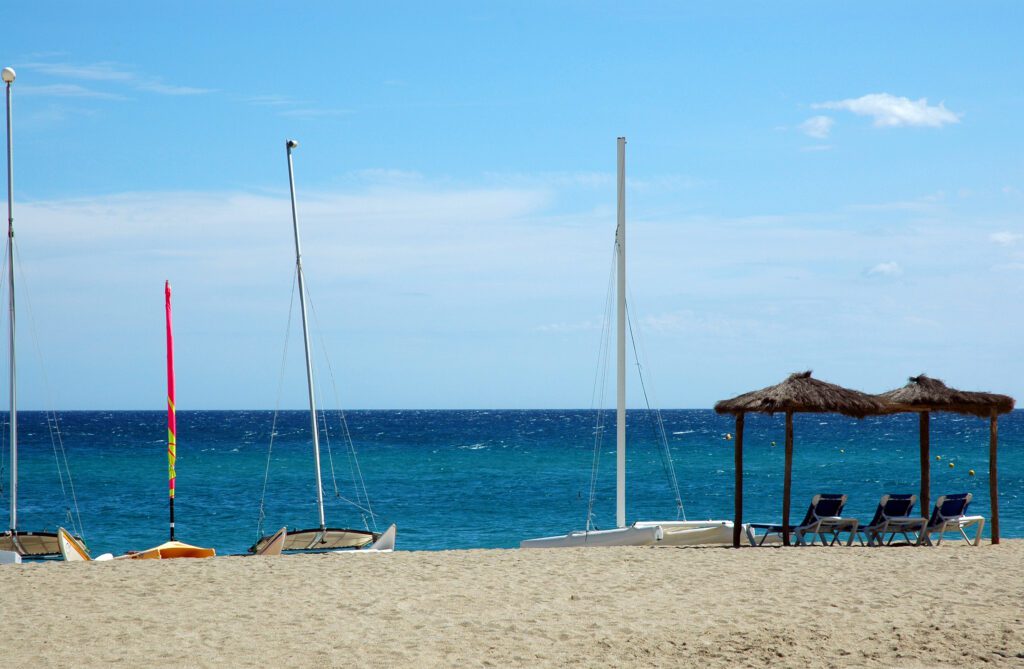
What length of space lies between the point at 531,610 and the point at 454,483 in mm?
31015

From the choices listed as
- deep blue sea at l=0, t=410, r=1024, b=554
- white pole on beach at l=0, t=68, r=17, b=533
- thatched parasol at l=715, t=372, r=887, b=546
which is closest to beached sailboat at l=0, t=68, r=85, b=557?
white pole on beach at l=0, t=68, r=17, b=533

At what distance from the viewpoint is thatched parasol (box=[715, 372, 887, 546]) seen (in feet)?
47.8

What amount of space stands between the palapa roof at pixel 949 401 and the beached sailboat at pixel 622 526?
9.57 feet

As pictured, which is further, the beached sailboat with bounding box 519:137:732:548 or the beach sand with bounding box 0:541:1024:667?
the beached sailboat with bounding box 519:137:732:548

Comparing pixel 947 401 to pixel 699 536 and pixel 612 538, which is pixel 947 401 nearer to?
pixel 699 536

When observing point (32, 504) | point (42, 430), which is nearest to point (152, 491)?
point (32, 504)

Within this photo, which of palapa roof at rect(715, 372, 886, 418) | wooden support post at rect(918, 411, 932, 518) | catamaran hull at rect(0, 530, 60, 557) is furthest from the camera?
catamaran hull at rect(0, 530, 60, 557)

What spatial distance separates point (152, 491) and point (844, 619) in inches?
1296

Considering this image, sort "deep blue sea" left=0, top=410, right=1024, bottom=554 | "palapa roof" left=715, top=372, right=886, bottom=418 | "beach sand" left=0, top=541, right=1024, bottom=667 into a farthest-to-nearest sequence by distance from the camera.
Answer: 1. "deep blue sea" left=0, top=410, right=1024, bottom=554
2. "palapa roof" left=715, top=372, right=886, bottom=418
3. "beach sand" left=0, top=541, right=1024, bottom=667

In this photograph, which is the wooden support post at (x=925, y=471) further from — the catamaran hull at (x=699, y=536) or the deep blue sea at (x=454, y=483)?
the deep blue sea at (x=454, y=483)

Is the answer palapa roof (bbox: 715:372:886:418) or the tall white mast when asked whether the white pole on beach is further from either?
palapa roof (bbox: 715:372:886:418)

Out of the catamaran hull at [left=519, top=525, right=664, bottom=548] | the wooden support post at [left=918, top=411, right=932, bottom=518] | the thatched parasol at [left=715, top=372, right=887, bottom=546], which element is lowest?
the catamaran hull at [left=519, top=525, right=664, bottom=548]

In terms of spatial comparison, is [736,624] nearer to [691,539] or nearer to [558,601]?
[558,601]

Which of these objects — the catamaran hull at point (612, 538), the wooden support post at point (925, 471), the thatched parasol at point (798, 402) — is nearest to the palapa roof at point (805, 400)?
the thatched parasol at point (798, 402)
